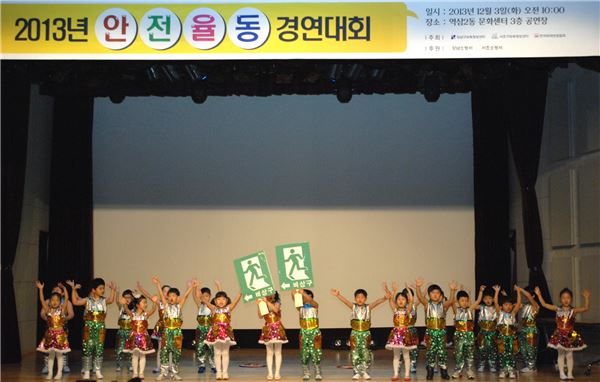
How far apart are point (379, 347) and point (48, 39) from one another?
7.82 metres

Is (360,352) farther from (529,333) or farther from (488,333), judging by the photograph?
(529,333)

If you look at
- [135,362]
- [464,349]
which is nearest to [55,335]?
[135,362]

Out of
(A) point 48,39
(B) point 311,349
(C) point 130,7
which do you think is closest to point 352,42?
(C) point 130,7

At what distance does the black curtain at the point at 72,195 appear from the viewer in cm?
1446

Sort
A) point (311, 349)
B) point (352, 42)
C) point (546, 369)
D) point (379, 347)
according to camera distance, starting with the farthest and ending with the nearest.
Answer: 1. point (379, 347)
2. point (546, 369)
3. point (311, 349)
4. point (352, 42)

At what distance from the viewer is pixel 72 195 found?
1455 cm

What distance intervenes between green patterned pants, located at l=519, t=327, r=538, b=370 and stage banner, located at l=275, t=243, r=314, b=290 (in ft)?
9.94

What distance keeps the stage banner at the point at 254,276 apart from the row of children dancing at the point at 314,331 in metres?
0.18

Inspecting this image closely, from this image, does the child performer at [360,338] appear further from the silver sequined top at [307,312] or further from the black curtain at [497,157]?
the black curtain at [497,157]

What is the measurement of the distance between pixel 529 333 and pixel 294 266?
3268mm

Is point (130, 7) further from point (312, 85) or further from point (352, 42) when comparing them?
point (312, 85)

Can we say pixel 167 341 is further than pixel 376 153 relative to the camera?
No

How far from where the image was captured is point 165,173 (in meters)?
14.7

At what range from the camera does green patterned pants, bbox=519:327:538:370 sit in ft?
37.0
